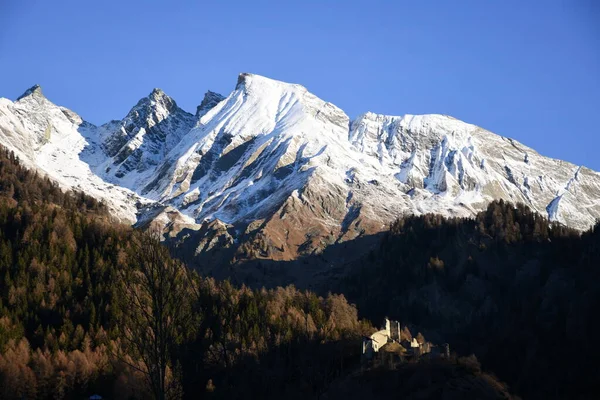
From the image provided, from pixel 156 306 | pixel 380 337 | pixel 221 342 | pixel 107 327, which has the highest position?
pixel 380 337

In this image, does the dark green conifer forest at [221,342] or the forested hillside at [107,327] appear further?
the forested hillside at [107,327]

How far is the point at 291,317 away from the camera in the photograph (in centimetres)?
16450

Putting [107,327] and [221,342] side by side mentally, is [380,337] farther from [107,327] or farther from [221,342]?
[107,327]

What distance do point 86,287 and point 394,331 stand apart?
6453cm

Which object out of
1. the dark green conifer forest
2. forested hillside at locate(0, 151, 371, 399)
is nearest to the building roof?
the dark green conifer forest

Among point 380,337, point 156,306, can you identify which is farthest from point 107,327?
point 156,306

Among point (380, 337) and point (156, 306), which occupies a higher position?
point (380, 337)

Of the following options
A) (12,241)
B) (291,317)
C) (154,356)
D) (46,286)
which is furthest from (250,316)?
(154,356)

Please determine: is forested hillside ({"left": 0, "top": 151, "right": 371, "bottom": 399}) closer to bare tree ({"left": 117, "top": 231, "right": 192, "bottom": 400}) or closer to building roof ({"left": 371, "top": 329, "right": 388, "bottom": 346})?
building roof ({"left": 371, "top": 329, "right": 388, "bottom": 346})

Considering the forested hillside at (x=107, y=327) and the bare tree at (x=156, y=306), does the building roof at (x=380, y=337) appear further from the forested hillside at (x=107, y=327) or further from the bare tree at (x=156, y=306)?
the bare tree at (x=156, y=306)

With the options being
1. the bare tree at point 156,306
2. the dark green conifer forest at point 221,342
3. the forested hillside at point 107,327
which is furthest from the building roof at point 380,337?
the bare tree at point 156,306

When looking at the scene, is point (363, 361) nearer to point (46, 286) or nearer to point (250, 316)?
point (250, 316)

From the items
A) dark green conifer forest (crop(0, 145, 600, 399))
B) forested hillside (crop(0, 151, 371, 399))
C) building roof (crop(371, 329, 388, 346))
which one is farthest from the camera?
building roof (crop(371, 329, 388, 346))

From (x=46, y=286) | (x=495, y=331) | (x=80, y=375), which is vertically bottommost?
Result: (x=80, y=375)
